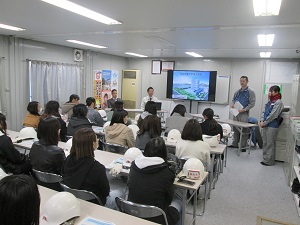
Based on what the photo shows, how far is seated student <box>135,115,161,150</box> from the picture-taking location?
10.7ft

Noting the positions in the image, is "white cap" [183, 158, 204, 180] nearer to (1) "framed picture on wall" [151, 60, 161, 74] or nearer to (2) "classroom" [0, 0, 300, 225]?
(2) "classroom" [0, 0, 300, 225]

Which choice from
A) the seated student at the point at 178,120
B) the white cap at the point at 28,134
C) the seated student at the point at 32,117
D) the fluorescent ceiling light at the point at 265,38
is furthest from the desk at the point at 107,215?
the fluorescent ceiling light at the point at 265,38

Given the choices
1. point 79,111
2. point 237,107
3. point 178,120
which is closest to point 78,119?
point 79,111

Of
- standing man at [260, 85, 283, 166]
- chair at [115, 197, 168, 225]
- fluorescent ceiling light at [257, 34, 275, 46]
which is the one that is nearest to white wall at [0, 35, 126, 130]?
chair at [115, 197, 168, 225]

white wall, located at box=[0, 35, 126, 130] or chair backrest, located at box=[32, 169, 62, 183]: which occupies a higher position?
white wall, located at box=[0, 35, 126, 130]

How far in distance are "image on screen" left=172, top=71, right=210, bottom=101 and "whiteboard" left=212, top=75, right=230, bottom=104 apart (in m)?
0.40

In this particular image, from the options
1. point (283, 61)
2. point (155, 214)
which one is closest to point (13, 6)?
point (155, 214)

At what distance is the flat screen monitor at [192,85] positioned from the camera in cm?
805

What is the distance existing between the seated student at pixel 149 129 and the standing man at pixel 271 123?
275cm

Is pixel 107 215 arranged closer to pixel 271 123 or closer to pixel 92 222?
pixel 92 222

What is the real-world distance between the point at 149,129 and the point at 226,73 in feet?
18.7

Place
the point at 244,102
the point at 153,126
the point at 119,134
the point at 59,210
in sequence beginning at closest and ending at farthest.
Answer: the point at 59,210 < the point at 153,126 < the point at 119,134 < the point at 244,102

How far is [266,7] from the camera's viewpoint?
262cm

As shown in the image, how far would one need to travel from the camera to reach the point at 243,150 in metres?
6.04
